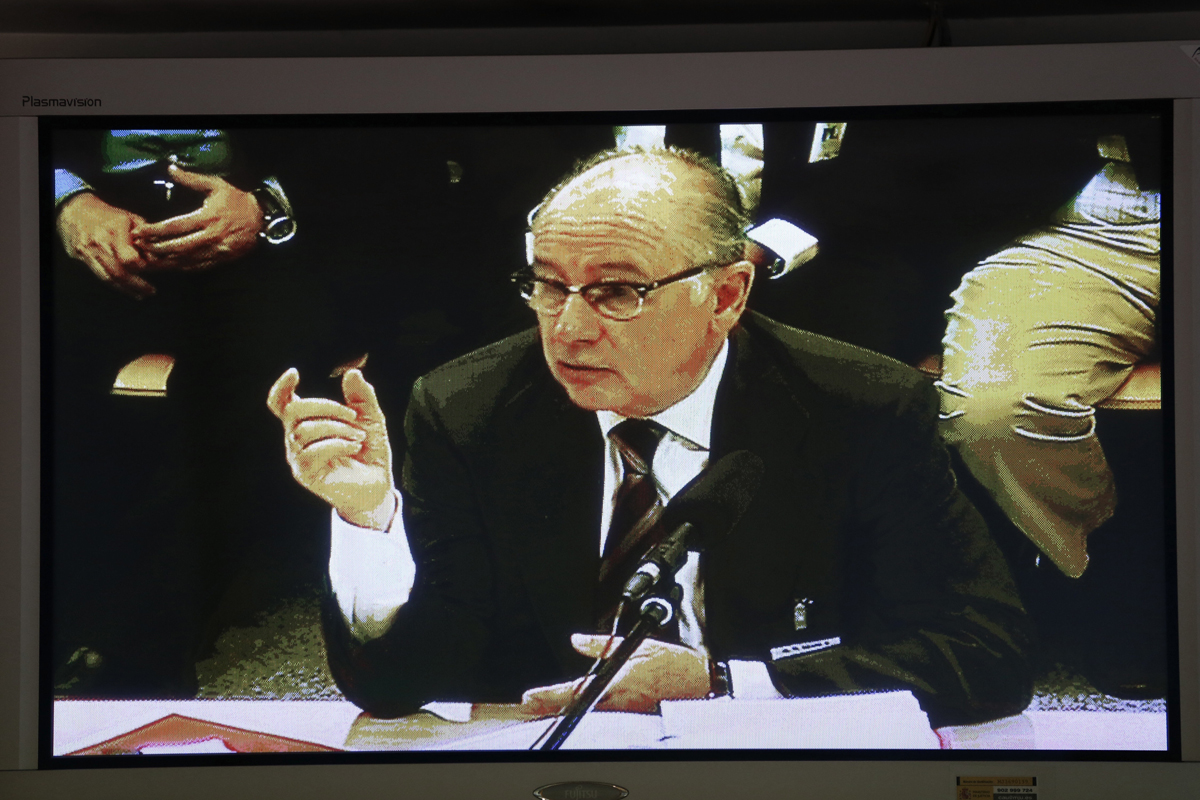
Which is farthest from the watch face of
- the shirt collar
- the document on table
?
the document on table

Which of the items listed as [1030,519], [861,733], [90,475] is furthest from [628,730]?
[90,475]

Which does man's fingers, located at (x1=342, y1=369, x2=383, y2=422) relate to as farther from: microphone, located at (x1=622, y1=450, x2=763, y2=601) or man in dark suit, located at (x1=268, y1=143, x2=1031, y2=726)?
microphone, located at (x1=622, y1=450, x2=763, y2=601)

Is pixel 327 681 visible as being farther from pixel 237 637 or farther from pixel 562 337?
pixel 562 337

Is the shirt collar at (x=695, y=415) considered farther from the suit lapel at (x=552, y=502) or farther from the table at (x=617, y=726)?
the table at (x=617, y=726)

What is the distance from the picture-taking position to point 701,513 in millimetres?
1429

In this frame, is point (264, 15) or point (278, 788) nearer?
point (278, 788)

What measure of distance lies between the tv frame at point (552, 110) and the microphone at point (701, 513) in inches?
12.9

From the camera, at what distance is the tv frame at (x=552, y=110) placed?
4.66ft

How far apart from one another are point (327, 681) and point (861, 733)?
2.98ft

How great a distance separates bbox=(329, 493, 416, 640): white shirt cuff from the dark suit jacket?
0.06ft

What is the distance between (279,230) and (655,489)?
78 centimetres

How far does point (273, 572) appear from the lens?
1441 mm

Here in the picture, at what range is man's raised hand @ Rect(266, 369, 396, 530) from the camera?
145 cm

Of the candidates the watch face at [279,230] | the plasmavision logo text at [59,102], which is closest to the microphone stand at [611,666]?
the watch face at [279,230]
